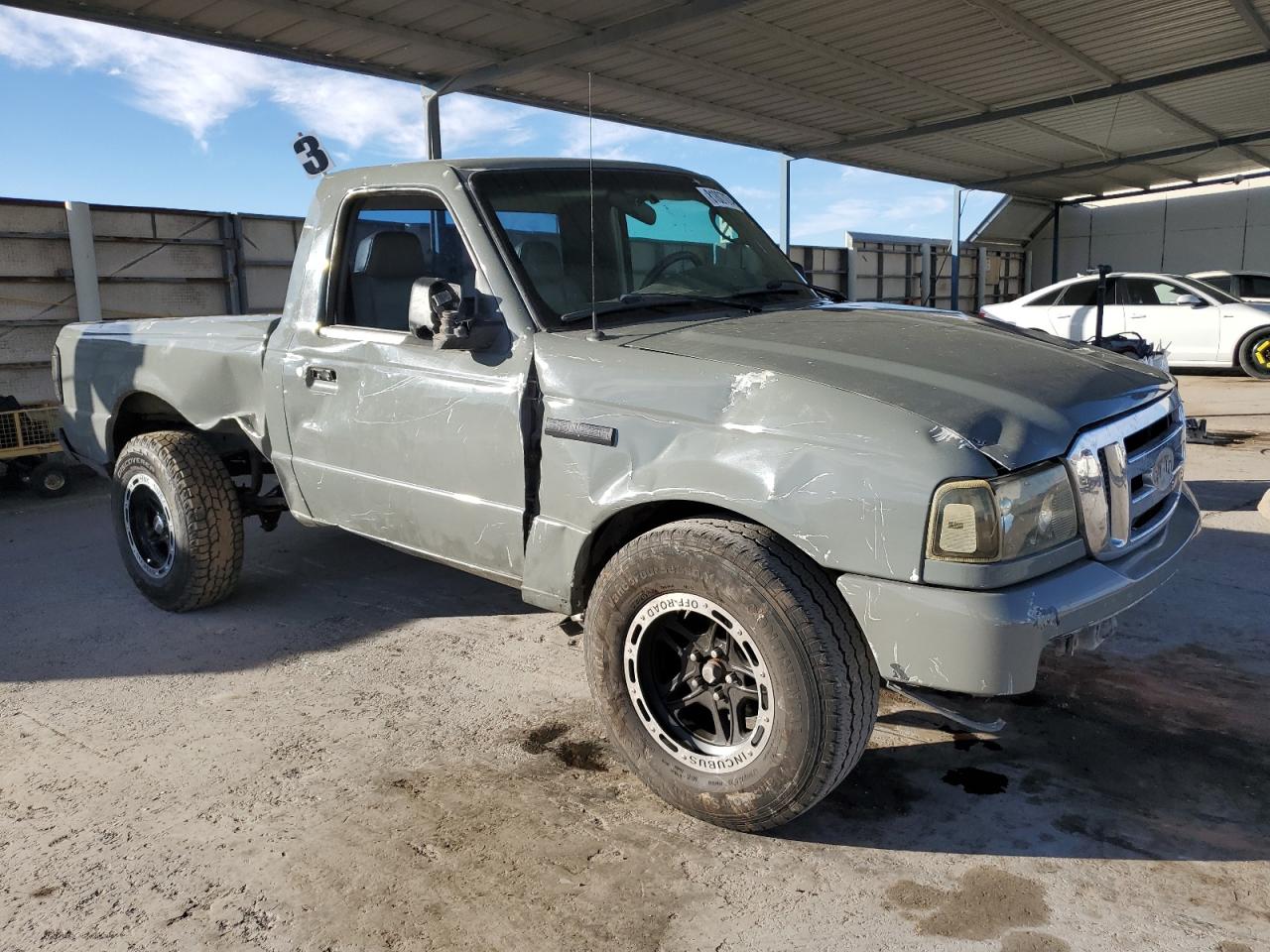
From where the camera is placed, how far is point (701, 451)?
263 cm

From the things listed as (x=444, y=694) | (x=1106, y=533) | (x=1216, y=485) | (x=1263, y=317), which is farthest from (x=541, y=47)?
(x=1263, y=317)

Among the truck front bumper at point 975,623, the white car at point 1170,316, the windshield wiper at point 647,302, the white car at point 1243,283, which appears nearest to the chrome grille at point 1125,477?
the truck front bumper at point 975,623

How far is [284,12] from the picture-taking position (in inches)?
345

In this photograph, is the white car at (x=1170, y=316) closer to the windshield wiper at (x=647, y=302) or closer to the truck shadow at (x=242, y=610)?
the truck shadow at (x=242, y=610)

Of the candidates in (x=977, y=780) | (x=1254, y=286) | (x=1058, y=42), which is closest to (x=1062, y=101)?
(x=1058, y=42)

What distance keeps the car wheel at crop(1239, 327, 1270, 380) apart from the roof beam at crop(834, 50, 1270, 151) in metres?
3.68

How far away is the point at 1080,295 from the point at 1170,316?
1310mm

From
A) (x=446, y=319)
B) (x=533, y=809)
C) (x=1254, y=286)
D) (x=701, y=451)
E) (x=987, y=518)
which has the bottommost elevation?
(x=533, y=809)

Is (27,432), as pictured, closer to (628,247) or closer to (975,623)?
(628,247)

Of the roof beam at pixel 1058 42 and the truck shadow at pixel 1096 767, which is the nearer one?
the truck shadow at pixel 1096 767

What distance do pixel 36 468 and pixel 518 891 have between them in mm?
7086

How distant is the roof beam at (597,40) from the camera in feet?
30.4

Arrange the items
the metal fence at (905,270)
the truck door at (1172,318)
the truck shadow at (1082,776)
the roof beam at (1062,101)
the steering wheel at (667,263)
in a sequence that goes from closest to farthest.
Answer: the truck shadow at (1082,776), the steering wheel at (667,263), the roof beam at (1062,101), the truck door at (1172,318), the metal fence at (905,270)

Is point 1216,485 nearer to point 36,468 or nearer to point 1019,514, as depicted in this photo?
point 1019,514
